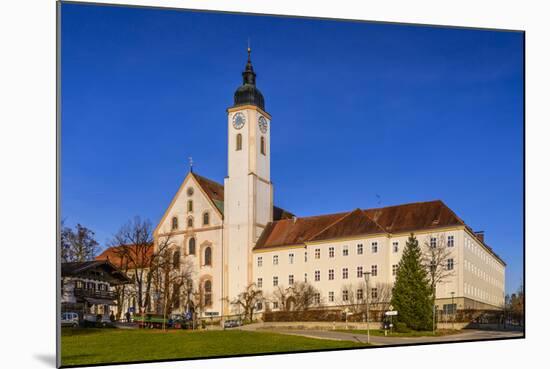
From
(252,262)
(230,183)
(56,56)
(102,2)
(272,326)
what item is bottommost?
(272,326)

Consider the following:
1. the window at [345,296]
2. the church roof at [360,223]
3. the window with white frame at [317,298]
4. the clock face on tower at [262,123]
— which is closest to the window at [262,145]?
the clock face on tower at [262,123]

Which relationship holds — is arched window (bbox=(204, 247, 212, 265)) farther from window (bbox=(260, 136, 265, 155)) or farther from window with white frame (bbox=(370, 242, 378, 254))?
window with white frame (bbox=(370, 242, 378, 254))

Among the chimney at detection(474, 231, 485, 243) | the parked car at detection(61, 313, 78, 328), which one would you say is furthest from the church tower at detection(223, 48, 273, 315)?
the chimney at detection(474, 231, 485, 243)

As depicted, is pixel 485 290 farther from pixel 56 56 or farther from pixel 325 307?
pixel 56 56

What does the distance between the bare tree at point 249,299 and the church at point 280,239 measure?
21 cm

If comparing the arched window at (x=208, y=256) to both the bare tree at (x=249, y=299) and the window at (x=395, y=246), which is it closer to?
the bare tree at (x=249, y=299)

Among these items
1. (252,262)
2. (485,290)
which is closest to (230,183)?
(252,262)

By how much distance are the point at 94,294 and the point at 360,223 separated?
407 inches

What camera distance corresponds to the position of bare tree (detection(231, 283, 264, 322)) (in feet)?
91.7

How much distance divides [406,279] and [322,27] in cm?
904

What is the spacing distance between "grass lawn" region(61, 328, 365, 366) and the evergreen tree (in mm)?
3829

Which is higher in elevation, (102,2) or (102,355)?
(102,2)

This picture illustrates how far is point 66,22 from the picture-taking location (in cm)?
2023

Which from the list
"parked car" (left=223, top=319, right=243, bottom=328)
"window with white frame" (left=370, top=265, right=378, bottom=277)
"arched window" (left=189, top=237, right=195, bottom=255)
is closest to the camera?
"parked car" (left=223, top=319, right=243, bottom=328)
